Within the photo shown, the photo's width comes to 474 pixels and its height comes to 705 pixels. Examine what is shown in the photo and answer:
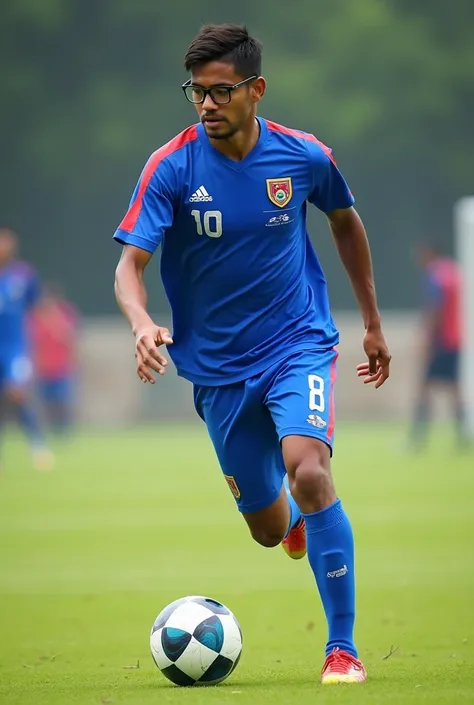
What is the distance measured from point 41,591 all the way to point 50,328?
1657 centimetres

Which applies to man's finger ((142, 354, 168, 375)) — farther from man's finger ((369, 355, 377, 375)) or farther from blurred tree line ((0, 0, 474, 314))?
blurred tree line ((0, 0, 474, 314))

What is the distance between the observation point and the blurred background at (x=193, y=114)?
30.6 meters

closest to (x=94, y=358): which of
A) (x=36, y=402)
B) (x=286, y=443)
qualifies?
(x=36, y=402)

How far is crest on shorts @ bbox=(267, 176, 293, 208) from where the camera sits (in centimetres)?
614

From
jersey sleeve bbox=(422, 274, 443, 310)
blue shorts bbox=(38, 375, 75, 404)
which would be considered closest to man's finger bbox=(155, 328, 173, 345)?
jersey sleeve bbox=(422, 274, 443, 310)

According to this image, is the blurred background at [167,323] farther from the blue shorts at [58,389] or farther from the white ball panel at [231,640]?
the white ball panel at [231,640]

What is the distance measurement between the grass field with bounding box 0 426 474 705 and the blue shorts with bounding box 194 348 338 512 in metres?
0.76

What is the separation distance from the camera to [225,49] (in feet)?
19.6

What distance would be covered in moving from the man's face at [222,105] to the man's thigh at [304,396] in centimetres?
95

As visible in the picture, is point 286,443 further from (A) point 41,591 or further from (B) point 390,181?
(B) point 390,181

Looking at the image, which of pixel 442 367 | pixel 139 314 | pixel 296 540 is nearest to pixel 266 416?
pixel 139 314

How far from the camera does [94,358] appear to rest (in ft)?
91.2

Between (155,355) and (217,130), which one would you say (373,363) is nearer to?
(217,130)

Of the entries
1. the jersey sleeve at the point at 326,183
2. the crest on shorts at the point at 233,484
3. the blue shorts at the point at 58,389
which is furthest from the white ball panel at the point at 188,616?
the blue shorts at the point at 58,389
